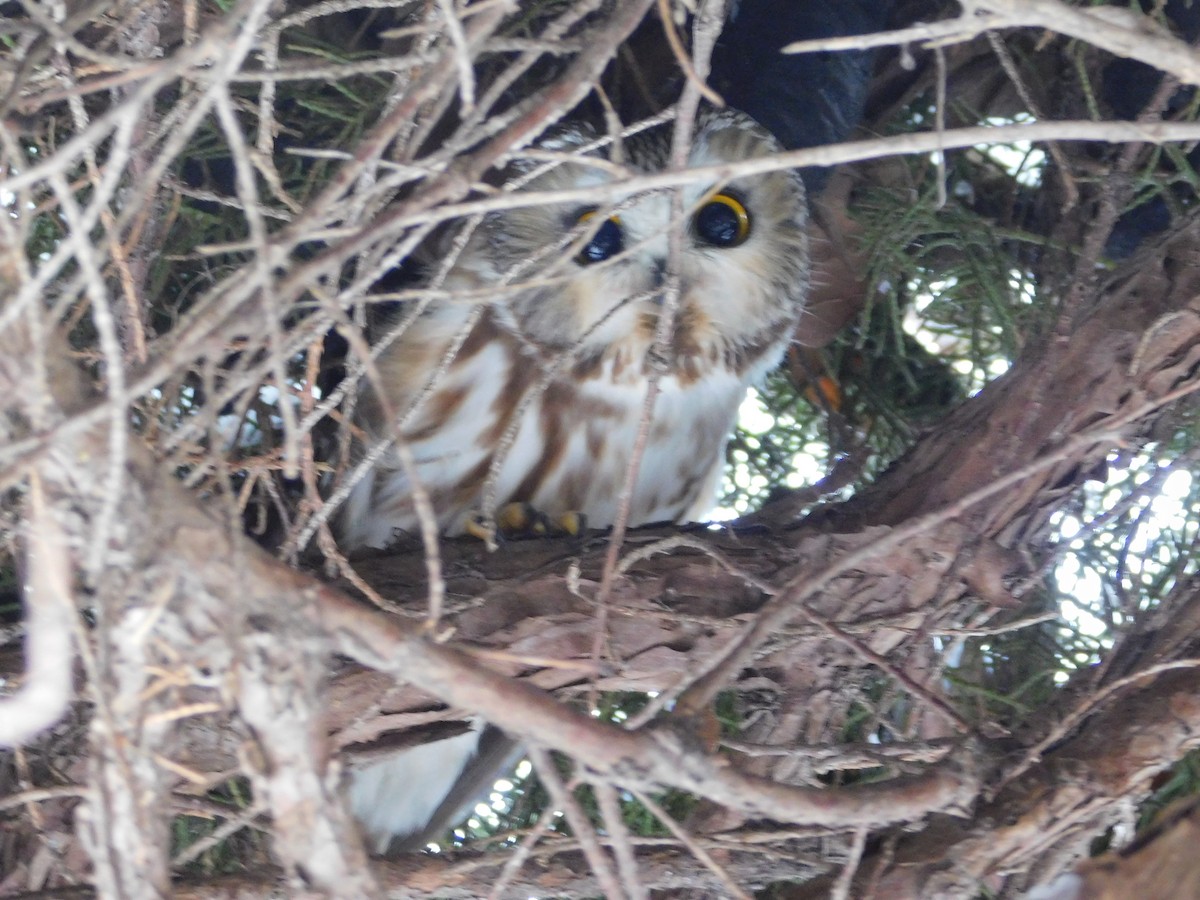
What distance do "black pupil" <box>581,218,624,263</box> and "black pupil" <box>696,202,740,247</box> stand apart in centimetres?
12

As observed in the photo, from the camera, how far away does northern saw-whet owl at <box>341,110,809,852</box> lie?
166 cm

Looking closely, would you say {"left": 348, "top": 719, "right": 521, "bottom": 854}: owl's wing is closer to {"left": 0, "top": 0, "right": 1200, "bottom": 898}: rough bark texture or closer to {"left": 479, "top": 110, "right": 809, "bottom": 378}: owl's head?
{"left": 0, "top": 0, "right": 1200, "bottom": 898}: rough bark texture

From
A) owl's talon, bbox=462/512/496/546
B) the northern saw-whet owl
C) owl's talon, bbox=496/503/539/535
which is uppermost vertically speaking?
the northern saw-whet owl

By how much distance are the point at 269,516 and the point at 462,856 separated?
0.60m

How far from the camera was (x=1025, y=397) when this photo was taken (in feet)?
4.61

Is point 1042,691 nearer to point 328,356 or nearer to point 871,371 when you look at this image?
point 871,371

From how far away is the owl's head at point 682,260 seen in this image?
1611 mm

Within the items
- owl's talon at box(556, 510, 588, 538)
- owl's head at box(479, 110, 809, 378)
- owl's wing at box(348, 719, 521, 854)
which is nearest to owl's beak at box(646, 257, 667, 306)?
owl's head at box(479, 110, 809, 378)

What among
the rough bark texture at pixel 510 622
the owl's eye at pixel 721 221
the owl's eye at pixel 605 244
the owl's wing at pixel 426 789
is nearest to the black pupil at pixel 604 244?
the owl's eye at pixel 605 244

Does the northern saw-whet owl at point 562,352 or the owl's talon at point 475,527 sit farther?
the northern saw-whet owl at point 562,352

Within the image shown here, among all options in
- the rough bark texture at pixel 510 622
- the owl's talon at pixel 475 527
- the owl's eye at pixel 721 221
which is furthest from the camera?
the owl's eye at pixel 721 221

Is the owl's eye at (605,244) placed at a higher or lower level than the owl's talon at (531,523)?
higher

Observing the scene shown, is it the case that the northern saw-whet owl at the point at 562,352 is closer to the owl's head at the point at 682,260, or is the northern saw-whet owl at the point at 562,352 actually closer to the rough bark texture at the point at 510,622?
the owl's head at the point at 682,260

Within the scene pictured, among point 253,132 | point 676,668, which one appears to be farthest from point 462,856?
point 253,132
